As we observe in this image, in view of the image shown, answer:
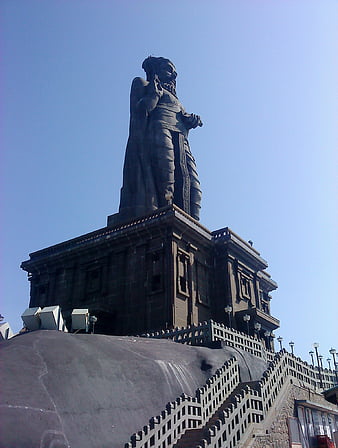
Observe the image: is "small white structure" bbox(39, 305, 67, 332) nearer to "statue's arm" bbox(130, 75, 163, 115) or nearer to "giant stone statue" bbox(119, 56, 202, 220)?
"giant stone statue" bbox(119, 56, 202, 220)

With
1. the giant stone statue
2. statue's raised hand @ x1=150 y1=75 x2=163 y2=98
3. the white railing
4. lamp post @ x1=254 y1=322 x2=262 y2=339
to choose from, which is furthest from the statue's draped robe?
the white railing

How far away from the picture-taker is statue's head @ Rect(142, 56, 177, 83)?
42750 mm

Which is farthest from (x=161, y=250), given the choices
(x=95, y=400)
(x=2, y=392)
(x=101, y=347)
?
(x=2, y=392)

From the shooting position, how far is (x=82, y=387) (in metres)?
12.5

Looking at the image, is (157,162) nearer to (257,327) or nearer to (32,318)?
(257,327)

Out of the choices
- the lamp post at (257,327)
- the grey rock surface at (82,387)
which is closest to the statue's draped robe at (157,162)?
the lamp post at (257,327)

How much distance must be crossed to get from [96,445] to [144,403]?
260cm

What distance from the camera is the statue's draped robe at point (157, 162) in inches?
1449

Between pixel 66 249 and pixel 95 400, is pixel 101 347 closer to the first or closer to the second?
pixel 95 400

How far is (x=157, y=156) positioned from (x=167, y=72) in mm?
9680

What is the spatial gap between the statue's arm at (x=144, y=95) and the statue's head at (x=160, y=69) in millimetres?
1134

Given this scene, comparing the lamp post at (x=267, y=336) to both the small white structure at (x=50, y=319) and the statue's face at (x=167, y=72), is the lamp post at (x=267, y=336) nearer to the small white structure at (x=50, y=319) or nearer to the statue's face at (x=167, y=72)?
the small white structure at (x=50, y=319)

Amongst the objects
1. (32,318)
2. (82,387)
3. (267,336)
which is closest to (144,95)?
(267,336)

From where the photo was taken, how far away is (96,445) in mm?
11383
